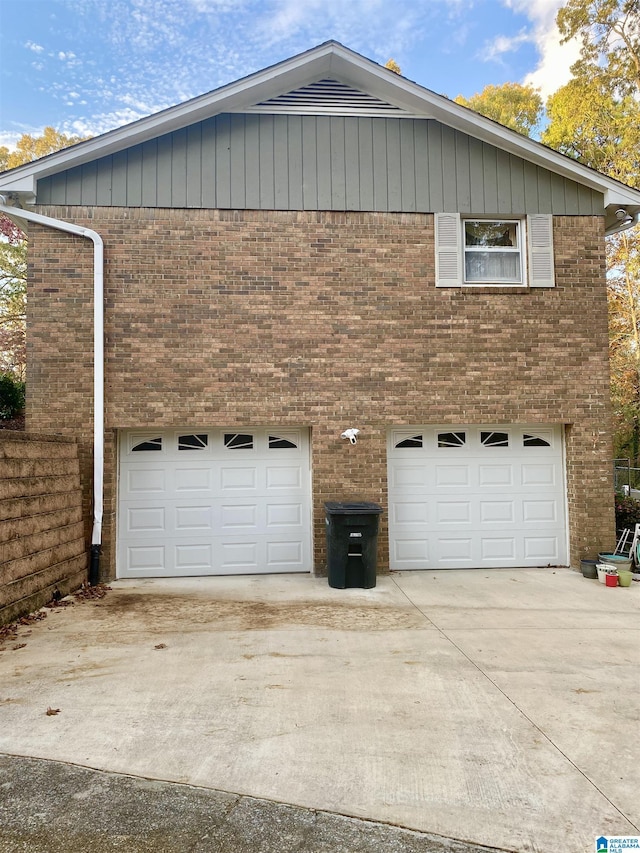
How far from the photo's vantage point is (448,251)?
8641mm

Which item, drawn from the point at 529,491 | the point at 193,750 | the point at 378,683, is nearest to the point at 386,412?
the point at 529,491

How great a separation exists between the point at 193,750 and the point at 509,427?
6.97 metres

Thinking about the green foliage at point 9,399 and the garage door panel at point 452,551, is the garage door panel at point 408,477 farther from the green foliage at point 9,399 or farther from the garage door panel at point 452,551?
the green foliage at point 9,399

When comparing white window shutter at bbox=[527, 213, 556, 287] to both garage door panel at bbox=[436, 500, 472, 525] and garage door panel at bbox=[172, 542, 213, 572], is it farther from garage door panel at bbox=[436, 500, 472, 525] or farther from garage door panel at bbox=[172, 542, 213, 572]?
garage door panel at bbox=[172, 542, 213, 572]

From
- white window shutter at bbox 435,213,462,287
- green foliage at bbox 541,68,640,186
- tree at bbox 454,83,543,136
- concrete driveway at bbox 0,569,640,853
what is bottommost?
concrete driveway at bbox 0,569,640,853

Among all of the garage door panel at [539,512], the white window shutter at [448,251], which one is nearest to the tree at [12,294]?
the white window shutter at [448,251]

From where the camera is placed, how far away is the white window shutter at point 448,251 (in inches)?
340

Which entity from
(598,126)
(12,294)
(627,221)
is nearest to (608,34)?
(598,126)

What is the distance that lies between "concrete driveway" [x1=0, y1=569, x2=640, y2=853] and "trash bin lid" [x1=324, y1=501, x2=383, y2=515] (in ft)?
3.75

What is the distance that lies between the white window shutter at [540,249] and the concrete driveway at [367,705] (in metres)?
4.76

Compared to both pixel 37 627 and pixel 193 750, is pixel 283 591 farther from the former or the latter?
pixel 193 750

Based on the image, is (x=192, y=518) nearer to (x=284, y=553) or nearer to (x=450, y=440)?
(x=284, y=553)

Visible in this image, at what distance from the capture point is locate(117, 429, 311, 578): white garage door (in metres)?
8.40

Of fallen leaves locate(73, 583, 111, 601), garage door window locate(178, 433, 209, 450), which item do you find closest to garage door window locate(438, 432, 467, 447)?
garage door window locate(178, 433, 209, 450)
